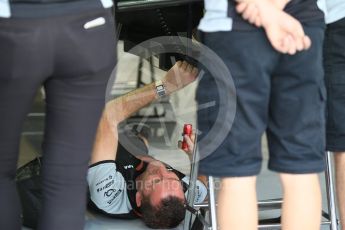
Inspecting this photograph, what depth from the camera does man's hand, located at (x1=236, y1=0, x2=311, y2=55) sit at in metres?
1.55

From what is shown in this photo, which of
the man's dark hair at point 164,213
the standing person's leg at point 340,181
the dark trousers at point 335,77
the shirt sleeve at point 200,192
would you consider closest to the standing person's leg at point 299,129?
the dark trousers at point 335,77

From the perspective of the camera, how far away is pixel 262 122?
1636mm

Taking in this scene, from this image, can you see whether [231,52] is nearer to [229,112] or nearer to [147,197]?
[229,112]

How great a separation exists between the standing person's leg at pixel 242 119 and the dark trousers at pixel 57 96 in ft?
0.95

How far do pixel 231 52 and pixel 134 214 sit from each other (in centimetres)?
120

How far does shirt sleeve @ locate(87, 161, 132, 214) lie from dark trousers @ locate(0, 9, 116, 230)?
91 centimetres

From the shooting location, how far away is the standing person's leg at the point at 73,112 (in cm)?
145

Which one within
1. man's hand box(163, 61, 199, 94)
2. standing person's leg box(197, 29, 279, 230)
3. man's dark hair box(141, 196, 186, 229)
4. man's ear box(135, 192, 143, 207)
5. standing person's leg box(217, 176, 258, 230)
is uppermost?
man's hand box(163, 61, 199, 94)

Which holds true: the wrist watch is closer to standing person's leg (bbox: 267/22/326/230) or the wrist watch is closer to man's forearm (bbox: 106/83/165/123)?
man's forearm (bbox: 106/83/165/123)

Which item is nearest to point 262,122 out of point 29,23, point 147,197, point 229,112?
point 229,112

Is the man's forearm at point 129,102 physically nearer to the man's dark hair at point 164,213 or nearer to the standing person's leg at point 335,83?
the man's dark hair at point 164,213

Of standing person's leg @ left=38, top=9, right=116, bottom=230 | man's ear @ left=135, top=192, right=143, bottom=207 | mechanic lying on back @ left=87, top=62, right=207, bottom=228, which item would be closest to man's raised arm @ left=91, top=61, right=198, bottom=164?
mechanic lying on back @ left=87, top=62, right=207, bottom=228

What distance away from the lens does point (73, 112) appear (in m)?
1.49

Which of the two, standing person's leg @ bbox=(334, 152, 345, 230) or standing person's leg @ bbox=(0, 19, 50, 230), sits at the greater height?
standing person's leg @ bbox=(0, 19, 50, 230)
